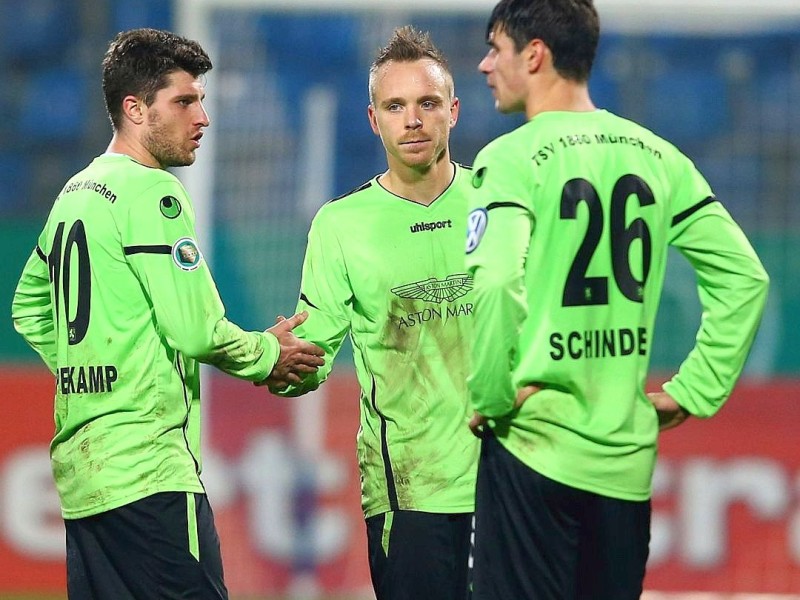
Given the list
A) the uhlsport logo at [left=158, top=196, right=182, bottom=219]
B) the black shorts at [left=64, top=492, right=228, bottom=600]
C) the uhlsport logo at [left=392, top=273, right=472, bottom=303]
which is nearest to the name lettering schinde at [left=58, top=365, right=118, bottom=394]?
the black shorts at [left=64, top=492, right=228, bottom=600]

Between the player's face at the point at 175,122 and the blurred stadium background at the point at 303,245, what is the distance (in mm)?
3331

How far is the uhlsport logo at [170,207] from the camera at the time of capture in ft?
12.1

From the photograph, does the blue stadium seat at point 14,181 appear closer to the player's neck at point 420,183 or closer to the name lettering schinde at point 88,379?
the player's neck at point 420,183

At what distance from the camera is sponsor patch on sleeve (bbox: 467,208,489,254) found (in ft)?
10.1

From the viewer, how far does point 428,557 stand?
3969 millimetres

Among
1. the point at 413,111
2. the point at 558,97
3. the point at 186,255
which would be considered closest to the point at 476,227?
the point at 558,97

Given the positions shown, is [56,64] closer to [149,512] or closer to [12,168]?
[12,168]

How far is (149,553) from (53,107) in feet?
23.2

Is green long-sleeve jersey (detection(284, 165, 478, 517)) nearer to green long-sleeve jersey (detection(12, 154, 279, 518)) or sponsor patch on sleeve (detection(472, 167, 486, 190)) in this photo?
green long-sleeve jersey (detection(12, 154, 279, 518))

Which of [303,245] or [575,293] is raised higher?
[303,245]

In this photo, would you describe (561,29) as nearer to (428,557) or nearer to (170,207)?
(170,207)

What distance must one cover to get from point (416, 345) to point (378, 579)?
0.73 m

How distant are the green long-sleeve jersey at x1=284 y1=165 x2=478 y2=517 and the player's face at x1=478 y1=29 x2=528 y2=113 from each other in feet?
2.99

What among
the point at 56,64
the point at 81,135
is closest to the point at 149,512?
the point at 81,135
